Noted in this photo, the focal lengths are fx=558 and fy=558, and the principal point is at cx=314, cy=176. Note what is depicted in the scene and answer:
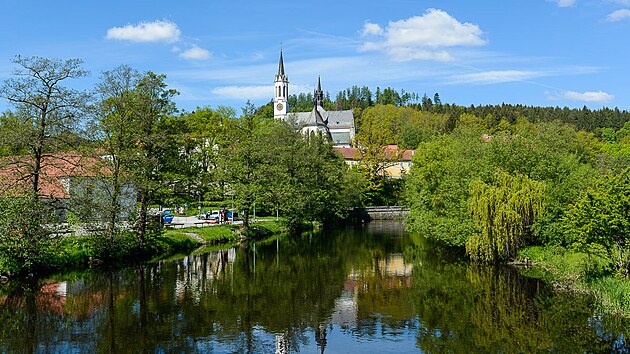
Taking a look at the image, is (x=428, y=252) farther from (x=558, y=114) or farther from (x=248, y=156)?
(x=558, y=114)

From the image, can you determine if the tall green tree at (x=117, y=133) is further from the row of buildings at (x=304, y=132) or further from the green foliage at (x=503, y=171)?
the green foliage at (x=503, y=171)

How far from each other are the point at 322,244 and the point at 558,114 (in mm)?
132405

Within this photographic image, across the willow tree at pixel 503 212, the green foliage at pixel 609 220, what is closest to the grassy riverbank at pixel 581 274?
the green foliage at pixel 609 220

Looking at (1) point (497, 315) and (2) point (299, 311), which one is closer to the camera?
(1) point (497, 315)

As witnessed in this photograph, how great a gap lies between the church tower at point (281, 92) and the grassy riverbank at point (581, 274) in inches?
4550

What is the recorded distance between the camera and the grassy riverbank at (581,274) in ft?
70.9

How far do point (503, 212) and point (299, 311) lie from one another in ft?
48.5

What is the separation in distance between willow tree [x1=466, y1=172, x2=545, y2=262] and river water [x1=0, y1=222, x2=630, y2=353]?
1.75 meters

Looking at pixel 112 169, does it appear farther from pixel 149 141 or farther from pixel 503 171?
pixel 503 171

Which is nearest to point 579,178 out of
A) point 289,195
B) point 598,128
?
point 289,195

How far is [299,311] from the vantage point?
23.2m

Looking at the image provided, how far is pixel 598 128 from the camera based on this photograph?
147 m

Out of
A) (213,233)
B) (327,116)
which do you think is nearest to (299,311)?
(213,233)

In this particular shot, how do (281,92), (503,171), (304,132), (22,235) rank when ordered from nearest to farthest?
1. (22,235)
2. (503,171)
3. (304,132)
4. (281,92)
